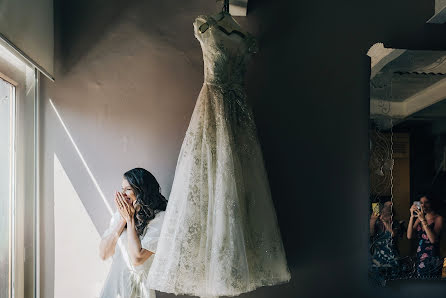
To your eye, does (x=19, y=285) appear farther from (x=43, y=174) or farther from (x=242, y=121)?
(x=242, y=121)

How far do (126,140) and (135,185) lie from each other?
205 millimetres

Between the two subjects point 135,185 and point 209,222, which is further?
point 135,185

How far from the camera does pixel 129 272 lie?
189cm

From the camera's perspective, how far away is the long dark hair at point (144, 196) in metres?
1.89

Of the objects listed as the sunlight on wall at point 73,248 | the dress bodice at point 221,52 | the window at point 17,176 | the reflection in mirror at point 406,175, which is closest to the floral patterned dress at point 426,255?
the reflection in mirror at point 406,175

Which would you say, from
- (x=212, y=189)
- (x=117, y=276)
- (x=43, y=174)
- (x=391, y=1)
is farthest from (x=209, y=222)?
(x=391, y=1)

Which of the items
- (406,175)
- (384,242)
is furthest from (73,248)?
(406,175)

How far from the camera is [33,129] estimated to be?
1.94m

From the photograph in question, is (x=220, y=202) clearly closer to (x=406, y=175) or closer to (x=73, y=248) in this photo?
(x=73, y=248)

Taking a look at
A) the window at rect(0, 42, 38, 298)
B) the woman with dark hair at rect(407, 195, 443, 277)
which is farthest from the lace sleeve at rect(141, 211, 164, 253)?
the woman with dark hair at rect(407, 195, 443, 277)

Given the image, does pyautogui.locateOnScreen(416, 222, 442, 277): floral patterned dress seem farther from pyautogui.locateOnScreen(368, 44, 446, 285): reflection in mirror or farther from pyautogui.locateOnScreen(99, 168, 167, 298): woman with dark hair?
pyautogui.locateOnScreen(99, 168, 167, 298): woman with dark hair

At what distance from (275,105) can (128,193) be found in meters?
0.75

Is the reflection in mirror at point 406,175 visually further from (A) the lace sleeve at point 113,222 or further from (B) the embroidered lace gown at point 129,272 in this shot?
(A) the lace sleeve at point 113,222

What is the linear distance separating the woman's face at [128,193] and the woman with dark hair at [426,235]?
3.93ft
